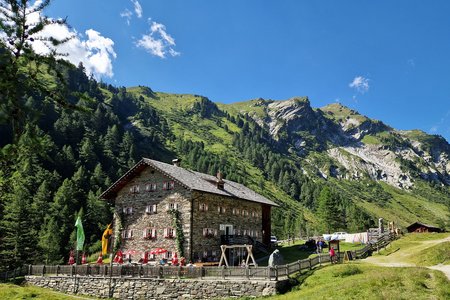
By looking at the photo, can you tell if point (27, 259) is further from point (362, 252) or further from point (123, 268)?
point (362, 252)

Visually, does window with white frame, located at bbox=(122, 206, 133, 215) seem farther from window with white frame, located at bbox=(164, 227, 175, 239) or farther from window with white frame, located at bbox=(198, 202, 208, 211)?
window with white frame, located at bbox=(198, 202, 208, 211)

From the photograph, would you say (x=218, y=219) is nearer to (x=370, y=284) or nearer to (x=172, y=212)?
(x=172, y=212)

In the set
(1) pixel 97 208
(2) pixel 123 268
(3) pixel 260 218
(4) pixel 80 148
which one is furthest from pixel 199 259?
(4) pixel 80 148

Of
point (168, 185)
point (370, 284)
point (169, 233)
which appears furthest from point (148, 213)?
point (370, 284)

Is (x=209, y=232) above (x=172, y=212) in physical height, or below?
below

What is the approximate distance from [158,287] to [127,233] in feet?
47.4

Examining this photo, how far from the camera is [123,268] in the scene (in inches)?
1252

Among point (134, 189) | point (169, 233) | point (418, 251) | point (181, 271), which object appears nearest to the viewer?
point (181, 271)

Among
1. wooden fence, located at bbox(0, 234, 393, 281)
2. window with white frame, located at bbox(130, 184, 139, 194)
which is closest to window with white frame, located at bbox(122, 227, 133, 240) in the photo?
window with white frame, located at bbox(130, 184, 139, 194)

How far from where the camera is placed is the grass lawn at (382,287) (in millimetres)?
19031

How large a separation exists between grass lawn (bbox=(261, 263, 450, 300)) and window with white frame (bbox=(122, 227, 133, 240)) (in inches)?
890

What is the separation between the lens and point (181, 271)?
1152 inches

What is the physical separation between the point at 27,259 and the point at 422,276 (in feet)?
168

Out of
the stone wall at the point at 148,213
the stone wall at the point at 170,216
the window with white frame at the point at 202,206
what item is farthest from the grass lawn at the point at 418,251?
the stone wall at the point at 148,213
